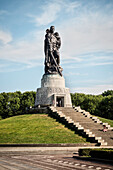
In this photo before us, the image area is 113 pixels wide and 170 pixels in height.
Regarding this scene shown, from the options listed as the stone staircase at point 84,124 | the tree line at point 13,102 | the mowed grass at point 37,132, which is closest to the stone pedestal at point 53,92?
the stone staircase at point 84,124

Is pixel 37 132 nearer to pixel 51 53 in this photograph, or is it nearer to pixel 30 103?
pixel 51 53

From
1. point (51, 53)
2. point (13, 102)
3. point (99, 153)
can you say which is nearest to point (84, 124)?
point (99, 153)

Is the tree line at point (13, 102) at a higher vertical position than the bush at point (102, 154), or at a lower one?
higher

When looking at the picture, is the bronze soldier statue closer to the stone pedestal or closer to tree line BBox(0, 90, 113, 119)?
the stone pedestal

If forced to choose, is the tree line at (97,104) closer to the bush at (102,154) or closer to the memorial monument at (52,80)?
the memorial monument at (52,80)

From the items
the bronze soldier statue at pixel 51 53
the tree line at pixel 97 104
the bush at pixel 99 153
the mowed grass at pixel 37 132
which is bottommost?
the bush at pixel 99 153

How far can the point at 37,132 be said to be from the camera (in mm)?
30047

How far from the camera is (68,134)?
29.3 m

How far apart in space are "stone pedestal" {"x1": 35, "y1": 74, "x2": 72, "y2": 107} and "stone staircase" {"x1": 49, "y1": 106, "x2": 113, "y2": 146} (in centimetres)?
333

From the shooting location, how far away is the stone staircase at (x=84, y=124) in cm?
2868

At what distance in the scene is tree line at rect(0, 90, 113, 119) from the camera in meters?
68.2

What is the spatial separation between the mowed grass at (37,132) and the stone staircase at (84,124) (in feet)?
3.48

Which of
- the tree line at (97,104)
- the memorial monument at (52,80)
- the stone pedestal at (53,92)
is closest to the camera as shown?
the stone pedestal at (53,92)

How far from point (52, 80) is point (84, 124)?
1308cm
